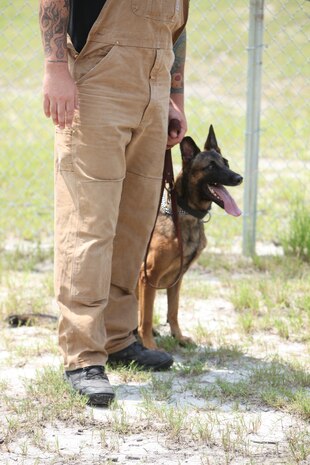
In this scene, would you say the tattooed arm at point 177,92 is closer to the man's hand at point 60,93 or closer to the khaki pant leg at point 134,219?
the khaki pant leg at point 134,219

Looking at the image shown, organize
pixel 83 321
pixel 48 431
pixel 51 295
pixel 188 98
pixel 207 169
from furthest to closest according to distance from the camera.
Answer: pixel 188 98, pixel 51 295, pixel 207 169, pixel 83 321, pixel 48 431

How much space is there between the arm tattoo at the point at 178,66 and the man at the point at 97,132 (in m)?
0.16

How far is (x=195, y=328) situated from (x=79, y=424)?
1.49 m

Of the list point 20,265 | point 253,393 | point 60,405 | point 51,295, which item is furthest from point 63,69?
point 20,265

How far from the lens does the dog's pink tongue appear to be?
177 inches

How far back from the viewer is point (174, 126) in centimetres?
415

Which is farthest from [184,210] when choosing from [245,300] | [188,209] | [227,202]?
[245,300]

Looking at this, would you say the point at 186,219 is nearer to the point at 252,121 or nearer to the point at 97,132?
the point at 97,132

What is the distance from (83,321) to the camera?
147 inches

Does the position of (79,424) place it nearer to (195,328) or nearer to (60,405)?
(60,405)

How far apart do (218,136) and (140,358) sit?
492cm

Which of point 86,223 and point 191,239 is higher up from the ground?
point 86,223

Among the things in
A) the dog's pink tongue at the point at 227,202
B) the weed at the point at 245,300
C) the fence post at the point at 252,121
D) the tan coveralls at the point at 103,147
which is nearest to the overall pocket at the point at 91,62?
the tan coveralls at the point at 103,147

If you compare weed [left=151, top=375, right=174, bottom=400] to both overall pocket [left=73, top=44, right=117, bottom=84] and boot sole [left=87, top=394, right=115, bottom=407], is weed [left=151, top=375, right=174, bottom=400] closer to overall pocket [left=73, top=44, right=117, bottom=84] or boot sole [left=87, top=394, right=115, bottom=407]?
boot sole [left=87, top=394, right=115, bottom=407]
